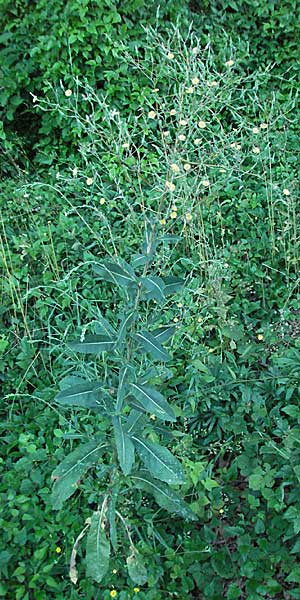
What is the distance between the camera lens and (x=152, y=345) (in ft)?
8.41

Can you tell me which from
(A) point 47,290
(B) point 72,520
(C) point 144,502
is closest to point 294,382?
(C) point 144,502

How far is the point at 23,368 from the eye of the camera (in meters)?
3.64

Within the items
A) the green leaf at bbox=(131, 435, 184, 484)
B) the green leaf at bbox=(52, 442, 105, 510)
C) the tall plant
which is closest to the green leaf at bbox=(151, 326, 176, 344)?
the tall plant

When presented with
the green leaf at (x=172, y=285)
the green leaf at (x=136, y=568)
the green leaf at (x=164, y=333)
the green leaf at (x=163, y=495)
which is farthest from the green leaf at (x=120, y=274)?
the green leaf at (x=136, y=568)

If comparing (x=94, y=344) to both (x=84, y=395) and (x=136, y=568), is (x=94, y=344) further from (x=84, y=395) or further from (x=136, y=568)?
(x=136, y=568)

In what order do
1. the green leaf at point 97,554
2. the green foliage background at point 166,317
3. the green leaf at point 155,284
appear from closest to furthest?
1. the green leaf at point 155,284
2. the green leaf at point 97,554
3. the green foliage background at point 166,317

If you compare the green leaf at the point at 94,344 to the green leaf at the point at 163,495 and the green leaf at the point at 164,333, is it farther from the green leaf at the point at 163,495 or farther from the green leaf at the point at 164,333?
the green leaf at the point at 163,495

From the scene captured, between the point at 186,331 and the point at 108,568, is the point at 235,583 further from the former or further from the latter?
the point at 186,331

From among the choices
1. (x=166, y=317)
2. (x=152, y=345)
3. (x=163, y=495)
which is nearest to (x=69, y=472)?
(x=163, y=495)

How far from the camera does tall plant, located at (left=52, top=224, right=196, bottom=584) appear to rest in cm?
257

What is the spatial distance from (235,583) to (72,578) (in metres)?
0.68

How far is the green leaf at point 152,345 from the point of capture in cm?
254

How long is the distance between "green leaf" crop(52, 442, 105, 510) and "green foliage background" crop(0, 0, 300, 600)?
1.17 feet

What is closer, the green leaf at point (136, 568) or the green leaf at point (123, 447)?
the green leaf at point (123, 447)
